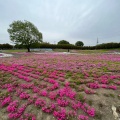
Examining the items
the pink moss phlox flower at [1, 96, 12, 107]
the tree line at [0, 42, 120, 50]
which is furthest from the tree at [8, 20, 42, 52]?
the pink moss phlox flower at [1, 96, 12, 107]

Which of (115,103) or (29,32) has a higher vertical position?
A: (29,32)

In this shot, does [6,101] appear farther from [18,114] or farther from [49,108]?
[49,108]

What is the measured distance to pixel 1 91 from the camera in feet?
16.6

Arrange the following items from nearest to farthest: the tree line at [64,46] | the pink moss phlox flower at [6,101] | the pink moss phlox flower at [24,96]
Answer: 1. the pink moss phlox flower at [6,101]
2. the pink moss phlox flower at [24,96]
3. the tree line at [64,46]

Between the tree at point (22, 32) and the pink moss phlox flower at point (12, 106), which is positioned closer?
the pink moss phlox flower at point (12, 106)

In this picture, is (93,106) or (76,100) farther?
(76,100)

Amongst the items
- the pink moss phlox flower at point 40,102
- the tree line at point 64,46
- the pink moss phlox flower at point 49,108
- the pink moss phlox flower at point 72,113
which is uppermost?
the tree line at point 64,46

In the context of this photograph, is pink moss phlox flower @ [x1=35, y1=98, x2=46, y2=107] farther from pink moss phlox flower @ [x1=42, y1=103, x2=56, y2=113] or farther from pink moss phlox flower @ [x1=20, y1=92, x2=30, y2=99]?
pink moss phlox flower @ [x1=20, y1=92, x2=30, y2=99]

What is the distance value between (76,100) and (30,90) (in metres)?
2.53

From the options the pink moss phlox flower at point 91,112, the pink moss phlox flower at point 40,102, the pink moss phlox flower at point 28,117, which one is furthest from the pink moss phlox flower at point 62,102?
the pink moss phlox flower at point 28,117

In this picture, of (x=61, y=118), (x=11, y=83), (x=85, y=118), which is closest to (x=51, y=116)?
(x=61, y=118)

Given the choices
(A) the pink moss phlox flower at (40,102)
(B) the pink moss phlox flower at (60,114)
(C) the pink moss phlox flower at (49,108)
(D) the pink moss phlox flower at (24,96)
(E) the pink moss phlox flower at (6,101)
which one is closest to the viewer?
(B) the pink moss phlox flower at (60,114)

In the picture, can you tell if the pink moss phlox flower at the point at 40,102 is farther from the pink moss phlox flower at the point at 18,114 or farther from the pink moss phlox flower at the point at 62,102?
the pink moss phlox flower at the point at 62,102

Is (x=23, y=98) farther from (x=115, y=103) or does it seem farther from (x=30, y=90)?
(x=115, y=103)
